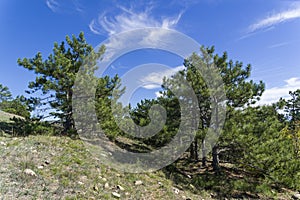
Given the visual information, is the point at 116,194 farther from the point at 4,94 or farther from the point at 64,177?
the point at 4,94

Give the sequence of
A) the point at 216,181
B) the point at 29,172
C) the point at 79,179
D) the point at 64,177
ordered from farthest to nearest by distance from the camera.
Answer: the point at 216,181, the point at 79,179, the point at 64,177, the point at 29,172

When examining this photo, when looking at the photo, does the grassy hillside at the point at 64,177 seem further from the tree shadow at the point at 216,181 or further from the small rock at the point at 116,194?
the tree shadow at the point at 216,181

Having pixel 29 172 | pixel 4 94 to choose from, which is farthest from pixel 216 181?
pixel 4 94

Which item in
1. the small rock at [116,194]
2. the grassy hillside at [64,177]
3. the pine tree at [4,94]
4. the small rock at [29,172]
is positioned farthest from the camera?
the pine tree at [4,94]

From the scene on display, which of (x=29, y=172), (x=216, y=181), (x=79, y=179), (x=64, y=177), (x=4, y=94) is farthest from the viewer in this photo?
(x=4, y=94)

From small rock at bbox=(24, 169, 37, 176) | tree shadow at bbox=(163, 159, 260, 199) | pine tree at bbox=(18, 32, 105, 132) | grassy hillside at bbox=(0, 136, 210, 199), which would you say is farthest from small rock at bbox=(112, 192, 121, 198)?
pine tree at bbox=(18, 32, 105, 132)

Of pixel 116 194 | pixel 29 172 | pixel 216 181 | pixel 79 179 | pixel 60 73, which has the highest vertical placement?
pixel 60 73

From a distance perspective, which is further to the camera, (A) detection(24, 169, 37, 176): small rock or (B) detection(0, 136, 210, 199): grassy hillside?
(A) detection(24, 169, 37, 176): small rock

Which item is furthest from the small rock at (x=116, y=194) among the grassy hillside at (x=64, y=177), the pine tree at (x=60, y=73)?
the pine tree at (x=60, y=73)

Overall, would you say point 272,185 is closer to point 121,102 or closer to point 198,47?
point 198,47

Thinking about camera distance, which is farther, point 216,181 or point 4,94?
point 4,94

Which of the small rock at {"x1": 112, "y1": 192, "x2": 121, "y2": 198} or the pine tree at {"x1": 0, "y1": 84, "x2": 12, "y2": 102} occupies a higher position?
the pine tree at {"x1": 0, "y1": 84, "x2": 12, "y2": 102}

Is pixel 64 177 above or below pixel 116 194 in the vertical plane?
above

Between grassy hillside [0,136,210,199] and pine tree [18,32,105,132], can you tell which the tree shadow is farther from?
pine tree [18,32,105,132]
